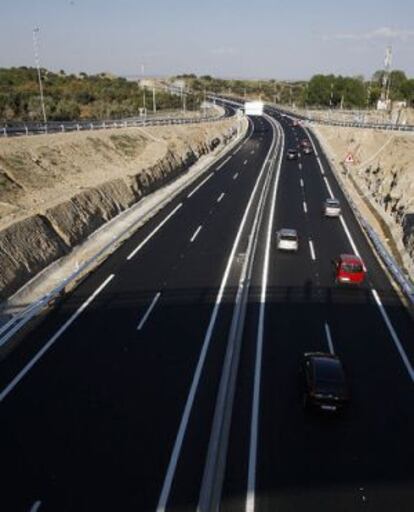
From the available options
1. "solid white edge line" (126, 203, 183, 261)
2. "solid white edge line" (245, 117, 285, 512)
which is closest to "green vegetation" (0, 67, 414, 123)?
"solid white edge line" (126, 203, 183, 261)

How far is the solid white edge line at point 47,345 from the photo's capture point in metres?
18.6

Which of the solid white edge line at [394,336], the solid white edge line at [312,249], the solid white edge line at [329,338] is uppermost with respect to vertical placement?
the solid white edge line at [329,338]

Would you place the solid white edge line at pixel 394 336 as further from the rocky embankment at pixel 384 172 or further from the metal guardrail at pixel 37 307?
the metal guardrail at pixel 37 307

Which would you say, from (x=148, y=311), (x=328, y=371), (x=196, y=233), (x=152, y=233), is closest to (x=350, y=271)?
(x=328, y=371)

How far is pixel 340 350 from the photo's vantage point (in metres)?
22.0

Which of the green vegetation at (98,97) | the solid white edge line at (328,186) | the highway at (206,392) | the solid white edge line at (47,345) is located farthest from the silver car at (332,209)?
the green vegetation at (98,97)

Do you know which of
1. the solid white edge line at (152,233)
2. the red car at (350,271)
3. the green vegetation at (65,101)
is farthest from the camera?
the green vegetation at (65,101)

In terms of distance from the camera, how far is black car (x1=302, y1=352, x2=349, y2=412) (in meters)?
17.2

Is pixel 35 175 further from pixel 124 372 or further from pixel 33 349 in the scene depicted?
pixel 124 372

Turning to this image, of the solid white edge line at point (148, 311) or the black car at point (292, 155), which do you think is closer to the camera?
the solid white edge line at point (148, 311)

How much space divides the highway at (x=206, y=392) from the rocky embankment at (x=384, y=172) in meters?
8.43

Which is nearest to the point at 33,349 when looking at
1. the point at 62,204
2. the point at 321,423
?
the point at 321,423

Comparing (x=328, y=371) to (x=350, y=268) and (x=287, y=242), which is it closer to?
(x=350, y=268)

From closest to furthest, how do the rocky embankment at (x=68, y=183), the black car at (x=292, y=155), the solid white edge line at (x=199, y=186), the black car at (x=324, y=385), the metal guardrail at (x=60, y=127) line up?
the black car at (x=324, y=385) → the rocky embankment at (x=68, y=183) → the solid white edge line at (x=199, y=186) → the metal guardrail at (x=60, y=127) → the black car at (x=292, y=155)
